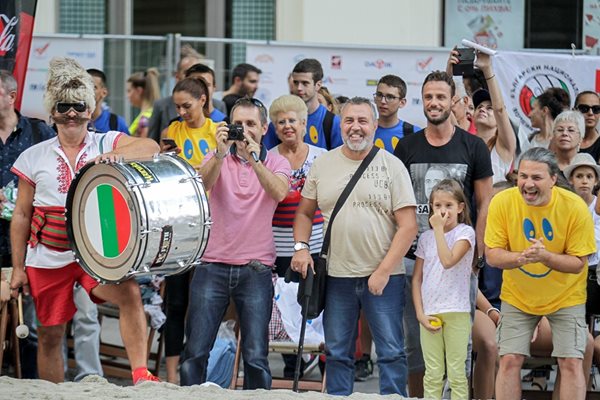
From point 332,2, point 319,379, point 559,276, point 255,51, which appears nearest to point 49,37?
point 255,51

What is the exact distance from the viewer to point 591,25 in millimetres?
14727

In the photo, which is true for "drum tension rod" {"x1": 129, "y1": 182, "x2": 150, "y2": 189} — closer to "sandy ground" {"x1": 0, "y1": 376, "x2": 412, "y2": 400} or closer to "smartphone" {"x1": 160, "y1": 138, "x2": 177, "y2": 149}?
"sandy ground" {"x1": 0, "y1": 376, "x2": 412, "y2": 400}

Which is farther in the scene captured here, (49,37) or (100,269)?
(49,37)

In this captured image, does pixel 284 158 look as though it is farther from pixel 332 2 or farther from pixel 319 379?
pixel 332 2

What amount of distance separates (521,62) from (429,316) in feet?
12.8

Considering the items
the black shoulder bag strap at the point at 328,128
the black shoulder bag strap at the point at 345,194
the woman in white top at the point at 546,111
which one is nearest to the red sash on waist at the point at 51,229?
the black shoulder bag strap at the point at 345,194

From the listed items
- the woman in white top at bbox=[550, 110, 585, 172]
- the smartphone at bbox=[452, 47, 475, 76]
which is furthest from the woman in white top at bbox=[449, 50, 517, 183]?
the woman in white top at bbox=[550, 110, 585, 172]

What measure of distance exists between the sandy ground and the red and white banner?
2.26 m

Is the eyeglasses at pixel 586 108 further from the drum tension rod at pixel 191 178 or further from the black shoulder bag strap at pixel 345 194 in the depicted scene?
the drum tension rod at pixel 191 178

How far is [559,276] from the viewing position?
8031 mm

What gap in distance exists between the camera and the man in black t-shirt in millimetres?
8625

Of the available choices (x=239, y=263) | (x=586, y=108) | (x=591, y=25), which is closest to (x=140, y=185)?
(x=239, y=263)

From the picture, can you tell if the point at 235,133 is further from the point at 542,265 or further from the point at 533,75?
the point at 533,75

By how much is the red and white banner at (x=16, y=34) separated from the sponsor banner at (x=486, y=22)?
7008 mm
